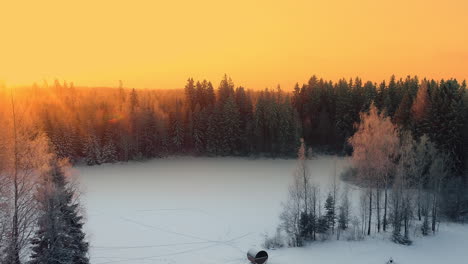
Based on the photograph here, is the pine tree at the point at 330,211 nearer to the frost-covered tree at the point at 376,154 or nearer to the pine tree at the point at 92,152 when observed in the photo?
the frost-covered tree at the point at 376,154

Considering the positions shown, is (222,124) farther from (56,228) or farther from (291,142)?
(56,228)

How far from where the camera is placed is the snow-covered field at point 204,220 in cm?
2445

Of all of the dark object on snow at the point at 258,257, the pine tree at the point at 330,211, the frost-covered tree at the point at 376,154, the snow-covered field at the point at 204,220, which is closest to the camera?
the dark object on snow at the point at 258,257

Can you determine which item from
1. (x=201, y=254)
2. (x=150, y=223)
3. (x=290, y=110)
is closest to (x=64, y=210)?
(x=201, y=254)

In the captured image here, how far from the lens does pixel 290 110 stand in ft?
217

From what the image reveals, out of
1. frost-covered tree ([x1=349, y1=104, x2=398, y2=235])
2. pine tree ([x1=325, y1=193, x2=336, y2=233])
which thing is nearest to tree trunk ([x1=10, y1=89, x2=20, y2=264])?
pine tree ([x1=325, y1=193, x2=336, y2=233])

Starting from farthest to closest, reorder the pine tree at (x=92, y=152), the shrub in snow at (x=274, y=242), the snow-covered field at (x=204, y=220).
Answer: the pine tree at (x=92, y=152) → the shrub in snow at (x=274, y=242) → the snow-covered field at (x=204, y=220)

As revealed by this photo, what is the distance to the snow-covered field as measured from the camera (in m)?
24.5

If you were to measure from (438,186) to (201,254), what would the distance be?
67.5 feet

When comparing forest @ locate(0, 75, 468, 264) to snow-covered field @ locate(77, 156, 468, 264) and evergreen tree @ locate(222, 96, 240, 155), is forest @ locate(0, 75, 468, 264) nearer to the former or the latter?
evergreen tree @ locate(222, 96, 240, 155)

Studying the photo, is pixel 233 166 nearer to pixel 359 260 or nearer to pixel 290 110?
pixel 290 110

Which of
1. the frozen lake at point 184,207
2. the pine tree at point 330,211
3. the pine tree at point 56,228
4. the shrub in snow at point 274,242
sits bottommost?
the frozen lake at point 184,207

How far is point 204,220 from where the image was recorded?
33406 mm

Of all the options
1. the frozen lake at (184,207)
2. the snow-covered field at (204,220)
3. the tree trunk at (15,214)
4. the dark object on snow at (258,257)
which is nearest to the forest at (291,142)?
the tree trunk at (15,214)
